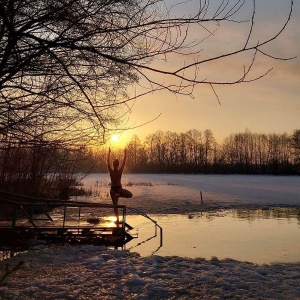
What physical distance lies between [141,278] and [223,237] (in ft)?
20.2

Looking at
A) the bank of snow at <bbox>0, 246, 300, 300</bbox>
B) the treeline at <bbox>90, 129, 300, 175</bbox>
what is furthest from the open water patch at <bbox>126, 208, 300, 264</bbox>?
the treeline at <bbox>90, 129, 300, 175</bbox>

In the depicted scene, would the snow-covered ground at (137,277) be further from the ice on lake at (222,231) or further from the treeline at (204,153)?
the treeline at (204,153)

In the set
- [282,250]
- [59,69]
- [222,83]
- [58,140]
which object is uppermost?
[59,69]

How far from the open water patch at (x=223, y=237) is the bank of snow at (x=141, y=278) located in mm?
1057

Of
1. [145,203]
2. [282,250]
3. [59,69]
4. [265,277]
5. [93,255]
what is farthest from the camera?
[145,203]

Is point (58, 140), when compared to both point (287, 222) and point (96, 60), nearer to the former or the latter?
point (96, 60)

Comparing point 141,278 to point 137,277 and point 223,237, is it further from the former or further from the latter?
point 223,237

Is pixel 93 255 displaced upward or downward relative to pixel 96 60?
downward

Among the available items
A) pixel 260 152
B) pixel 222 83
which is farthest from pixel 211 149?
pixel 222 83

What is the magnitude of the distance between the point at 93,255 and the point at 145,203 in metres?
15.7

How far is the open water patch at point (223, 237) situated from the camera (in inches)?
407

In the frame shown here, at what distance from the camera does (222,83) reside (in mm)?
2354

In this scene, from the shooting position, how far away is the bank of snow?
6.54 metres

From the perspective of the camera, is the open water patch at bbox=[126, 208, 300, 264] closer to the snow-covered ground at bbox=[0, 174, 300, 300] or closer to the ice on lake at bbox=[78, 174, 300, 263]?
the ice on lake at bbox=[78, 174, 300, 263]
